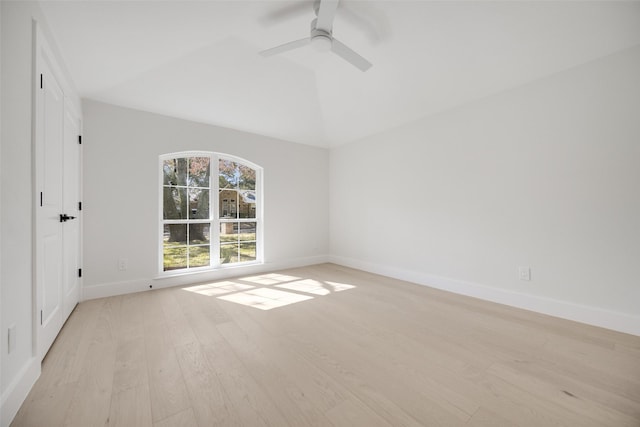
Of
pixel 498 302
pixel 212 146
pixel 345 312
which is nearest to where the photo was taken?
pixel 345 312

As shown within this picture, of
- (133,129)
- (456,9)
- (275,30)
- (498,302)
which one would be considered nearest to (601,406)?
(498,302)

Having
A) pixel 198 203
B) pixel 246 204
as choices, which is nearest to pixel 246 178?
pixel 246 204

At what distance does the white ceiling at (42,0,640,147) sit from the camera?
7.04 feet

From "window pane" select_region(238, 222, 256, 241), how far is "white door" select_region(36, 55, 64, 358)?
2288 millimetres

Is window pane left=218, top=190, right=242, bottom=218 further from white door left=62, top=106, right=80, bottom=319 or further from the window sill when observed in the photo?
white door left=62, top=106, right=80, bottom=319

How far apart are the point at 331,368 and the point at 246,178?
134 inches

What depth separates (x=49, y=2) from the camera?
1822 mm

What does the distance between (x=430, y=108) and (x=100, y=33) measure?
361 centimetres

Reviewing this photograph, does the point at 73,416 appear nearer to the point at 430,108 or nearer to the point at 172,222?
the point at 172,222

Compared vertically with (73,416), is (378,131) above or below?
above

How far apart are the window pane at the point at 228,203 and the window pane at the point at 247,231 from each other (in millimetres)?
217

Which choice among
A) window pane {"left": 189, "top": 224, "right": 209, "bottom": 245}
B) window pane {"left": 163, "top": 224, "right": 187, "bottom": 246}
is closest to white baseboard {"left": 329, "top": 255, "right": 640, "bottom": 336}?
window pane {"left": 189, "top": 224, "right": 209, "bottom": 245}

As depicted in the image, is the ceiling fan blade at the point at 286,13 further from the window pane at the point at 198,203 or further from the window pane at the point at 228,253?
the window pane at the point at 228,253

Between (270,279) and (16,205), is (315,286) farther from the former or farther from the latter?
(16,205)
